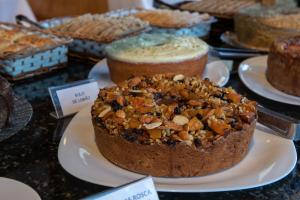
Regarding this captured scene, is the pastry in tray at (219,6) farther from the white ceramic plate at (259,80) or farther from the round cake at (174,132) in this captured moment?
the round cake at (174,132)

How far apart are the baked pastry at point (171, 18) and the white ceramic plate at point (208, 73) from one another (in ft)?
0.81

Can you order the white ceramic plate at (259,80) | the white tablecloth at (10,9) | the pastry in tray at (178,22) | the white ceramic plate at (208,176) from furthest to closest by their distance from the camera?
the white tablecloth at (10,9) < the pastry in tray at (178,22) < the white ceramic plate at (259,80) < the white ceramic plate at (208,176)

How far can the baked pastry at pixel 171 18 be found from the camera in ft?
5.35

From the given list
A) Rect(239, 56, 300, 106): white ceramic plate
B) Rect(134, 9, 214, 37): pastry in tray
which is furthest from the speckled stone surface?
Rect(134, 9, 214, 37): pastry in tray

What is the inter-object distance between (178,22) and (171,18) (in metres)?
0.06

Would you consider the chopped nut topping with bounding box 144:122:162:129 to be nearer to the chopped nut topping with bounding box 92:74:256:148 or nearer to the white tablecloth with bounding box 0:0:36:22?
the chopped nut topping with bounding box 92:74:256:148

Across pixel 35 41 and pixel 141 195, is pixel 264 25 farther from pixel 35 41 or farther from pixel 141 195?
pixel 141 195

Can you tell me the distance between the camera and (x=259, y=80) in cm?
133

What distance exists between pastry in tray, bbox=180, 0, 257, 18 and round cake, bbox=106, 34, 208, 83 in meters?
0.53

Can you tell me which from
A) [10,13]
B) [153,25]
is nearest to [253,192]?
[153,25]

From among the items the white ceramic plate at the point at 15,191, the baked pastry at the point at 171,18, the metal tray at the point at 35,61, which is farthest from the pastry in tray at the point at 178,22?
the white ceramic plate at the point at 15,191

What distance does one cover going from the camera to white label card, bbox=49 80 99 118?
3.60ft

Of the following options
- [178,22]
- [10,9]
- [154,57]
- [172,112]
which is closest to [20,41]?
[154,57]

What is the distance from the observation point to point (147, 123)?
2.73 ft
